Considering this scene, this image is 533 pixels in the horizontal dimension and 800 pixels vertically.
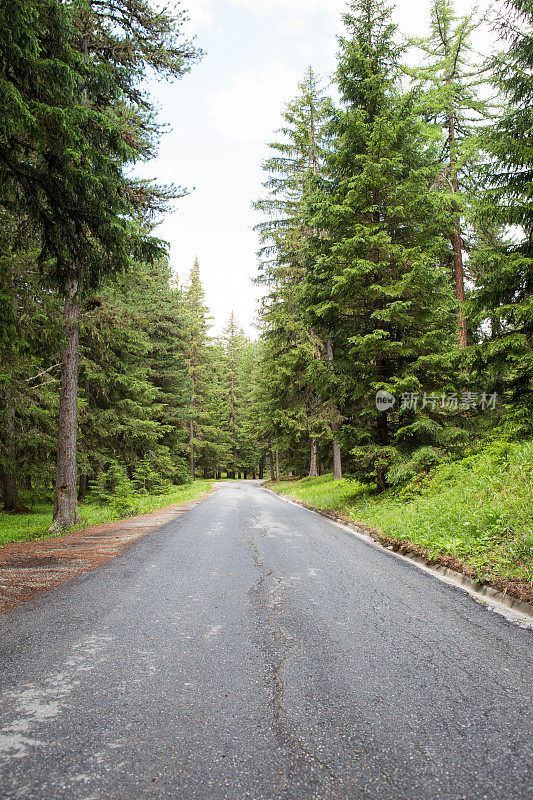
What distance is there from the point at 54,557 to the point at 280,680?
16.7 feet

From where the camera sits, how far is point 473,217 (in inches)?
338

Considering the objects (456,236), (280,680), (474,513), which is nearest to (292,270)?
(456,236)

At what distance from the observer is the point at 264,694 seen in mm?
2494

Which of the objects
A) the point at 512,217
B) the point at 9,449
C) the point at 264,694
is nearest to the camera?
the point at 264,694

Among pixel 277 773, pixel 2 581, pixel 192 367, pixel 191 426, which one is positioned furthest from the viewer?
pixel 192 367

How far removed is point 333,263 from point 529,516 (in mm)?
7980

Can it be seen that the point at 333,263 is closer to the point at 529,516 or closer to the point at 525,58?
the point at 525,58

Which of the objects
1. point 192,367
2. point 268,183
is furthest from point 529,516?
point 192,367

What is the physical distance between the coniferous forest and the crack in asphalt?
328 cm

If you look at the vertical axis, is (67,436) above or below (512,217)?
below

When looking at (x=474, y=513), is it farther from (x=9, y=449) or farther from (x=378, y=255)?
(x=9, y=449)

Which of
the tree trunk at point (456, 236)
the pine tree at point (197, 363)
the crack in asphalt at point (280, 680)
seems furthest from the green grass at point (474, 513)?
the pine tree at point (197, 363)

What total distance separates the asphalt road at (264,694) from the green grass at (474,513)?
1.01 m

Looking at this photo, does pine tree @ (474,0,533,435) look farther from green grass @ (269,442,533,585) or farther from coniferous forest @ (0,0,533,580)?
green grass @ (269,442,533,585)
